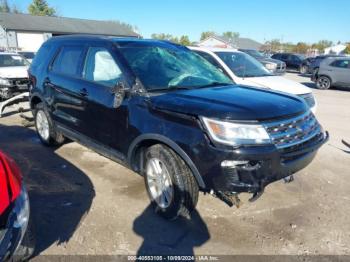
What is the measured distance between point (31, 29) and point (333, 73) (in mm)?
38469

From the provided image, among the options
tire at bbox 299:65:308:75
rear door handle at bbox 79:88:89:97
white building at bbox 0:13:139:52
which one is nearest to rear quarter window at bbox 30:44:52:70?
rear door handle at bbox 79:88:89:97

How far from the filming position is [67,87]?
4551mm

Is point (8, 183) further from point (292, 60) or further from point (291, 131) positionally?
point (292, 60)

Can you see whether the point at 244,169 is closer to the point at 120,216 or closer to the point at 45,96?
the point at 120,216

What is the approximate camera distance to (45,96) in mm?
5246

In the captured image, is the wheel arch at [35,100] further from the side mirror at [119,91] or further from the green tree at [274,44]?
the green tree at [274,44]

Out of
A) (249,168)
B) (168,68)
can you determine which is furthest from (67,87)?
(249,168)

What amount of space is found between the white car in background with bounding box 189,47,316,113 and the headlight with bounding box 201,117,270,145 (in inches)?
144

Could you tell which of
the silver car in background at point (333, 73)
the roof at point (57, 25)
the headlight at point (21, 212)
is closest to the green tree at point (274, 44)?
the roof at point (57, 25)

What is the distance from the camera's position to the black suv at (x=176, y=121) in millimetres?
2883

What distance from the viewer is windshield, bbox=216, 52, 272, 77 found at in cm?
713

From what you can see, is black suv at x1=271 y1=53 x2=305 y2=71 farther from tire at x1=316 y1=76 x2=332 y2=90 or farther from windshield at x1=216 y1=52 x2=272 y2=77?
windshield at x1=216 y1=52 x2=272 y2=77

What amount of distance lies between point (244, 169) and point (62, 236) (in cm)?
189

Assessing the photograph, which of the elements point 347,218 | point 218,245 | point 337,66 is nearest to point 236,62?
point 347,218
